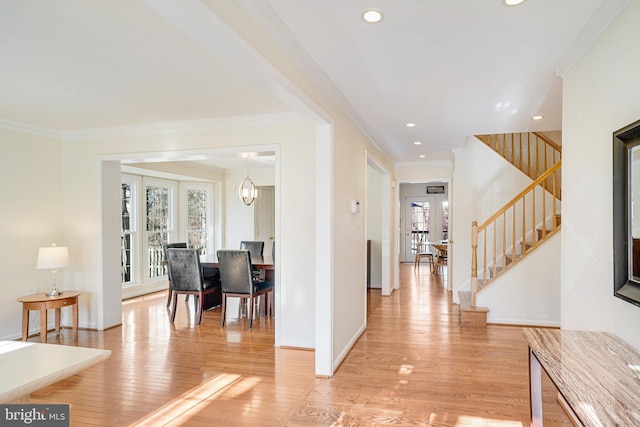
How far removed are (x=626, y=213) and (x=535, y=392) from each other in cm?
112

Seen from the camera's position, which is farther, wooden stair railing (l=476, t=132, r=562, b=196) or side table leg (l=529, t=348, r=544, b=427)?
wooden stair railing (l=476, t=132, r=562, b=196)

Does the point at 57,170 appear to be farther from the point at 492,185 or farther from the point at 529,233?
the point at 529,233

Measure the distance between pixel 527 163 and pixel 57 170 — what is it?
6.98m

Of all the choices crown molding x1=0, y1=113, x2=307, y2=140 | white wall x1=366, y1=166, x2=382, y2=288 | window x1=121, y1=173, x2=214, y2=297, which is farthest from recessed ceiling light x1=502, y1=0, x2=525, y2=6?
window x1=121, y1=173, x2=214, y2=297

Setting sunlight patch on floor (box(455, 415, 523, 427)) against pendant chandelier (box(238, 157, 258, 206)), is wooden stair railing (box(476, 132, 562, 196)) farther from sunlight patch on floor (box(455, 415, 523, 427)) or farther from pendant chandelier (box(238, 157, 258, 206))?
sunlight patch on floor (box(455, 415, 523, 427))

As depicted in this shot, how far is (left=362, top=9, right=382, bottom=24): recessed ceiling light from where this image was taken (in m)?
2.07

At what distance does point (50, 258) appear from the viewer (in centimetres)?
430

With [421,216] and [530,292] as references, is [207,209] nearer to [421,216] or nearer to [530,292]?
[530,292]

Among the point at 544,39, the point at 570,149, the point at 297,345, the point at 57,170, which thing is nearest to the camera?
the point at 544,39

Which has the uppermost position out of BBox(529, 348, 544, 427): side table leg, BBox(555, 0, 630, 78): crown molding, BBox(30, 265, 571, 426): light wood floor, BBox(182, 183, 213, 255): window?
BBox(555, 0, 630, 78): crown molding

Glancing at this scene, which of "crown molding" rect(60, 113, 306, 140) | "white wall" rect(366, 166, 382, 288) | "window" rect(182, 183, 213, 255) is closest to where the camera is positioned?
"crown molding" rect(60, 113, 306, 140)

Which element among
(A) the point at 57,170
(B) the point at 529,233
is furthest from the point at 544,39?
(A) the point at 57,170

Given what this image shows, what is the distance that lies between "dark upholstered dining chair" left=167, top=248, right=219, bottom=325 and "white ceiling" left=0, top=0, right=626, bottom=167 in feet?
5.74

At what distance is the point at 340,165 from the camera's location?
3.61 metres
